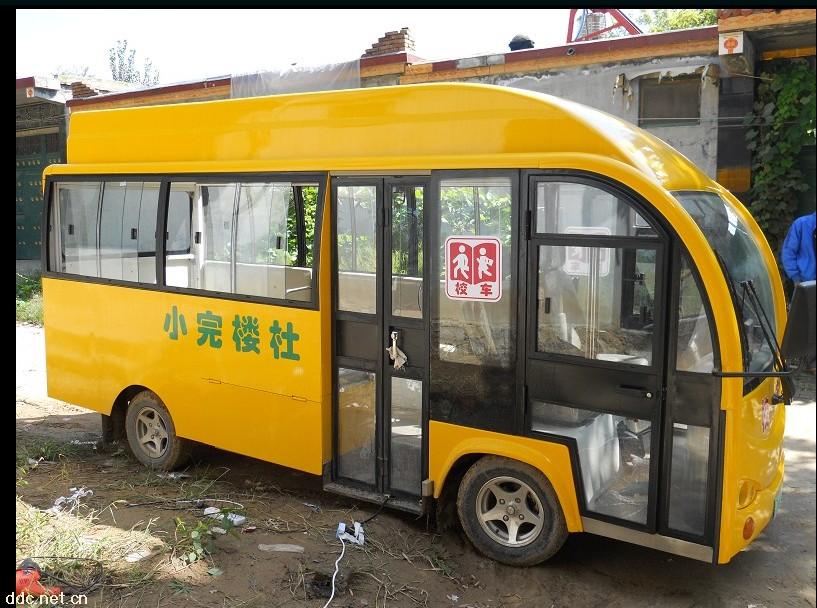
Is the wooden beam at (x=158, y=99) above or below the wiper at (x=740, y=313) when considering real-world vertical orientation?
above

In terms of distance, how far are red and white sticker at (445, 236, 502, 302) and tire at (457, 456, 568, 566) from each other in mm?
1009

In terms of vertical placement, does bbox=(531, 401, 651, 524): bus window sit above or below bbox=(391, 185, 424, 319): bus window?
below

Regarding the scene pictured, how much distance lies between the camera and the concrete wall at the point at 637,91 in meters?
9.78

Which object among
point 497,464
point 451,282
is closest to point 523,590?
point 497,464

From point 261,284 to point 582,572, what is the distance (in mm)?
2887

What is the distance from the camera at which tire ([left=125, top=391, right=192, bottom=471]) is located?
21.6 feet

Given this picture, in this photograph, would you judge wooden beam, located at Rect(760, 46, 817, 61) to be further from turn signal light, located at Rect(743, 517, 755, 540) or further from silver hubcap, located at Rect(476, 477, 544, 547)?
silver hubcap, located at Rect(476, 477, 544, 547)

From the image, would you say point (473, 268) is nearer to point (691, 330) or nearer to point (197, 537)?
point (691, 330)

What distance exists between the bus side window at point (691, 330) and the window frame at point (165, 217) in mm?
2368

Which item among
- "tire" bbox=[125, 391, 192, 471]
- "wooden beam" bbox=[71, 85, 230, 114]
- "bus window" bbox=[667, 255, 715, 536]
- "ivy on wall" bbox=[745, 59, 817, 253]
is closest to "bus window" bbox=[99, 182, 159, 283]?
"tire" bbox=[125, 391, 192, 471]

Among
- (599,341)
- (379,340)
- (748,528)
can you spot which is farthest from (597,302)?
(379,340)

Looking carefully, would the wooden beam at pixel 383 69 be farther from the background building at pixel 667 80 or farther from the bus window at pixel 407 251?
the bus window at pixel 407 251

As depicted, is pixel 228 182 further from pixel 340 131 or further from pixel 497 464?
pixel 497 464

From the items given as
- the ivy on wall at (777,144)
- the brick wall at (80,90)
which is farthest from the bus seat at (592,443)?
the ivy on wall at (777,144)
